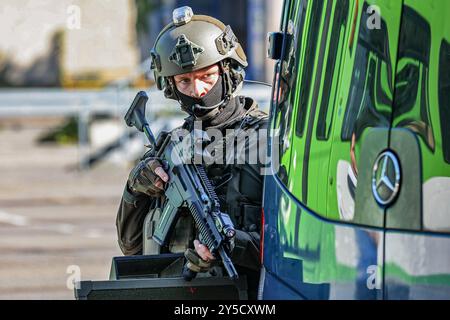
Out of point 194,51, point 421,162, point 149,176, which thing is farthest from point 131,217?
point 421,162

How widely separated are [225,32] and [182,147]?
1.65 ft

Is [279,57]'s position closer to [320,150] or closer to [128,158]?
[320,150]

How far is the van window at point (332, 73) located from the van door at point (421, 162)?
0.30 meters

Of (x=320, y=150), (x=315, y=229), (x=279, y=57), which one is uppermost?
(x=279, y=57)

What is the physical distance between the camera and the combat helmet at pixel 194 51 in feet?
14.5

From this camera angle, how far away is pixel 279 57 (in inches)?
152

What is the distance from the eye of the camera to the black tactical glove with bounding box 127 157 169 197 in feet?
14.3

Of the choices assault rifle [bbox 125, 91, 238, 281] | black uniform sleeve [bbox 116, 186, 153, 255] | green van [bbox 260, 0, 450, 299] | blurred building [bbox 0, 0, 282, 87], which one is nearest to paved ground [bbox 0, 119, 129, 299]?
blurred building [bbox 0, 0, 282, 87]

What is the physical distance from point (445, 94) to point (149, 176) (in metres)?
1.73

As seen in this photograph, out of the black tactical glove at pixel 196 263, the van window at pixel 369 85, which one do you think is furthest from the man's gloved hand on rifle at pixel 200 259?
the van window at pixel 369 85

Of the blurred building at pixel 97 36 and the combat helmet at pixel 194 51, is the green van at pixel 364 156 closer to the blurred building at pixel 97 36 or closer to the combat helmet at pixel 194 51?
the combat helmet at pixel 194 51

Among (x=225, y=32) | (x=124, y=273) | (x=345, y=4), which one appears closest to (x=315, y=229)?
(x=345, y=4)

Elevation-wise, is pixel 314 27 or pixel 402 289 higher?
pixel 314 27
